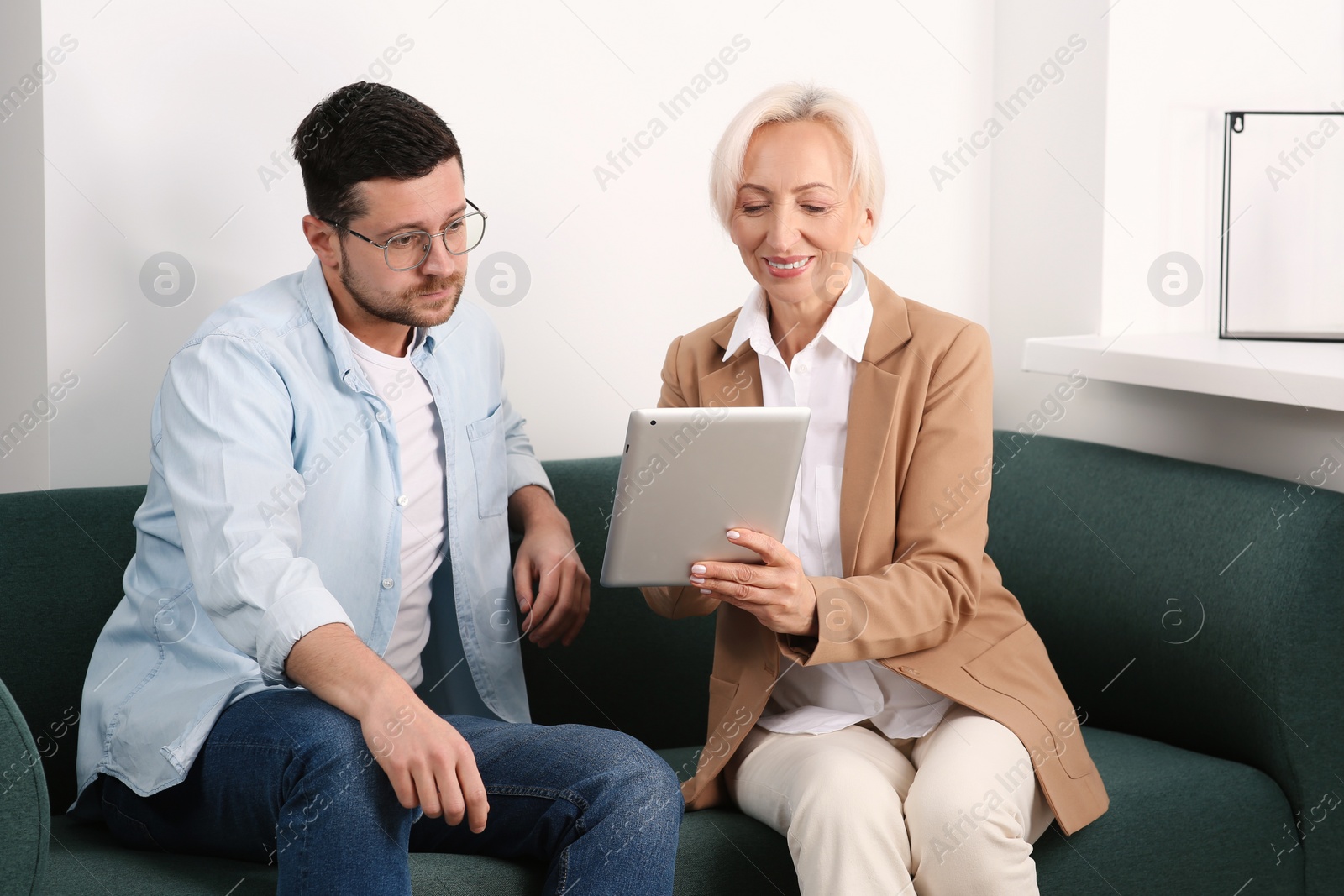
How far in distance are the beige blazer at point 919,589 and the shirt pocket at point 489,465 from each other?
0.27 m

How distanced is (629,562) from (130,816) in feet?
2.25

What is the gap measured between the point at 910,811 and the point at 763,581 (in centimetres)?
32

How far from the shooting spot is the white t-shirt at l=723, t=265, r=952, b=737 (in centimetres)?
159

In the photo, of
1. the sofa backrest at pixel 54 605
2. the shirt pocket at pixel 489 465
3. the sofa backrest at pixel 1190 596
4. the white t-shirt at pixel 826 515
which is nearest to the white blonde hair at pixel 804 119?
the white t-shirt at pixel 826 515

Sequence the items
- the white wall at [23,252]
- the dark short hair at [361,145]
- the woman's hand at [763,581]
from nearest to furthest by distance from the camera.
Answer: the woman's hand at [763,581] < the dark short hair at [361,145] < the white wall at [23,252]

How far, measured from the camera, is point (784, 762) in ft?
4.97

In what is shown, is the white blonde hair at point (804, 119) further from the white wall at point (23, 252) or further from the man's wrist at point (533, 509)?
the white wall at point (23, 252)

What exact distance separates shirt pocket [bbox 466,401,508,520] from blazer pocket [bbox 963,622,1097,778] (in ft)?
2.32

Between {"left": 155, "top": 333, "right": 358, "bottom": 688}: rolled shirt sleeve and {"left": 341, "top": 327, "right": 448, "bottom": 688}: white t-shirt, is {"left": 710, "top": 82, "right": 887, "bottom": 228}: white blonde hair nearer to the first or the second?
{"left": 341, "top": 327, "right": 448, "bottom": 688}: white t-shirt

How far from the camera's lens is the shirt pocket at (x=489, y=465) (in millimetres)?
1744

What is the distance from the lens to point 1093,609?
2000 millimetres

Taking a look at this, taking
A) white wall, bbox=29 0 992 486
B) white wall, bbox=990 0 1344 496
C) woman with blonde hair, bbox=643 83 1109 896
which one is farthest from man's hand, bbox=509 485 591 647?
white wall, bbox=990 0 1344 496

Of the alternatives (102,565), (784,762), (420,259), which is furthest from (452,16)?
(784,762)

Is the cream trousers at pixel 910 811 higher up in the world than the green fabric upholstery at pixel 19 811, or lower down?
lower down
